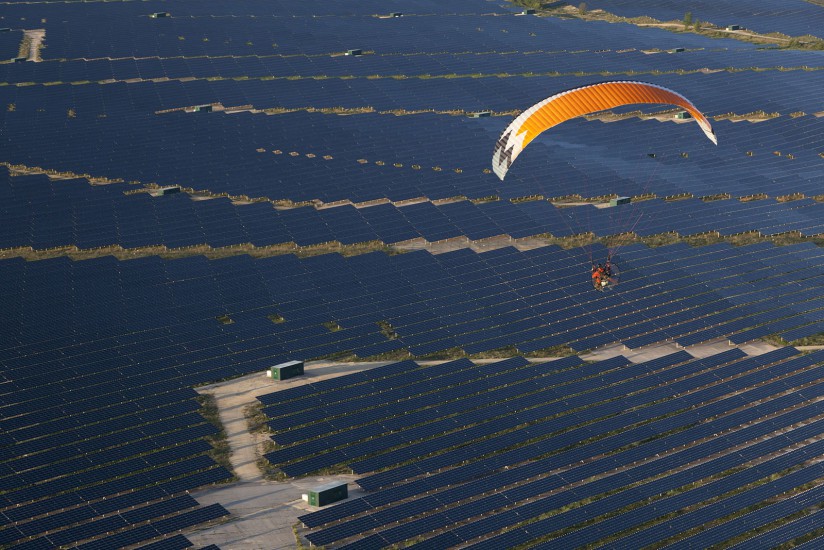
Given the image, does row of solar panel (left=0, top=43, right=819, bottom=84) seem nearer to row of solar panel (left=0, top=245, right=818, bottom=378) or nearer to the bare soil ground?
row of solar panel (left=0, top=245, right=818, bottom=378)

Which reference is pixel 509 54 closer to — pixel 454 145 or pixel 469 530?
pixel 454 145

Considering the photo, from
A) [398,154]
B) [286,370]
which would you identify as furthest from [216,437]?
[398,154]

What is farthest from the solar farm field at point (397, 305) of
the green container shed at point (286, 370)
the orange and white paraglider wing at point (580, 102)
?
the orange and white paraglider wing at point (580, 102)

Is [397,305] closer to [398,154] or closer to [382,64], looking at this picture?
[398,154]

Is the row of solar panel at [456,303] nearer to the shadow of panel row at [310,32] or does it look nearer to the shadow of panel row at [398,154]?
the shadow of panel row at [398,154]

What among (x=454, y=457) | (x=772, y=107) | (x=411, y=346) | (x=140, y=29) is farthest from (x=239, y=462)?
(x=140, y=29)

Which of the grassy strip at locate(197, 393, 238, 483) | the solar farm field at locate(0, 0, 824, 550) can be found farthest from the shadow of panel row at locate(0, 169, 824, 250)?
the grassy strip at locate(197, 393, 238, 483)
